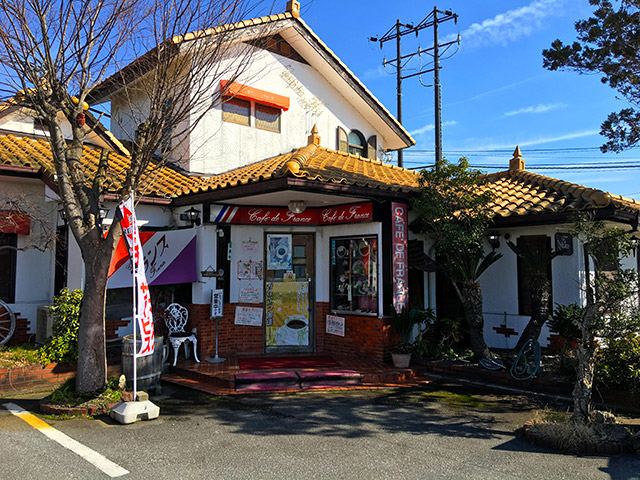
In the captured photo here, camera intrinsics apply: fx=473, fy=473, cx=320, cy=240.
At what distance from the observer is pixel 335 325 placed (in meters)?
10.1

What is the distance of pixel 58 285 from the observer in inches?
404

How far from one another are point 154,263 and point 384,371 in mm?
5121

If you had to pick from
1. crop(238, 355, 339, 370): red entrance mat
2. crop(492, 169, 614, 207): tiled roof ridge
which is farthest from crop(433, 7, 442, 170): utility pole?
crop(238, 355, 339, 370): red entrance mat

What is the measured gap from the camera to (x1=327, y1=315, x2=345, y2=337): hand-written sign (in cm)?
1001

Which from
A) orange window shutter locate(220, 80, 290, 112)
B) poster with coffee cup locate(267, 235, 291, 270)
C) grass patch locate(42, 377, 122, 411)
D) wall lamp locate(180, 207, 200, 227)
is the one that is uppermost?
orange window shutter locate(220, 80, 290, 112)

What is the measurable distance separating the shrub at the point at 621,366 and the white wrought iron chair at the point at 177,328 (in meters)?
7.00

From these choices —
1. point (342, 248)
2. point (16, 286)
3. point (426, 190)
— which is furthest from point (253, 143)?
point (16, 286)

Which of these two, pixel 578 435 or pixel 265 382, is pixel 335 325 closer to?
pixel 265 382

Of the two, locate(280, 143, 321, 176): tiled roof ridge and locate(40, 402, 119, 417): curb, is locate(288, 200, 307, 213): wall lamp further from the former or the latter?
locate(40, 402, 119, 417): curb

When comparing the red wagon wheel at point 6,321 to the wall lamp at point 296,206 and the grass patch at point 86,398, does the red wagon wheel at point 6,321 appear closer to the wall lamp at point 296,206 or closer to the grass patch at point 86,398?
the grass patch at point 86,398

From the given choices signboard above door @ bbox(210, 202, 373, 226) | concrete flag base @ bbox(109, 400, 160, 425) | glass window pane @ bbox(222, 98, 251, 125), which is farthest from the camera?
glass window pane @ bbox(222, 98, 251, 125)

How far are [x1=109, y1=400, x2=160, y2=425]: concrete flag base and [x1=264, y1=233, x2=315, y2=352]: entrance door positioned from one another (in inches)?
159

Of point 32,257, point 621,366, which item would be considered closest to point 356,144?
point 32,257

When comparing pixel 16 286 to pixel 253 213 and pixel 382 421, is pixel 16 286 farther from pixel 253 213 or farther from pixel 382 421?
Answer: pixel 382 421
